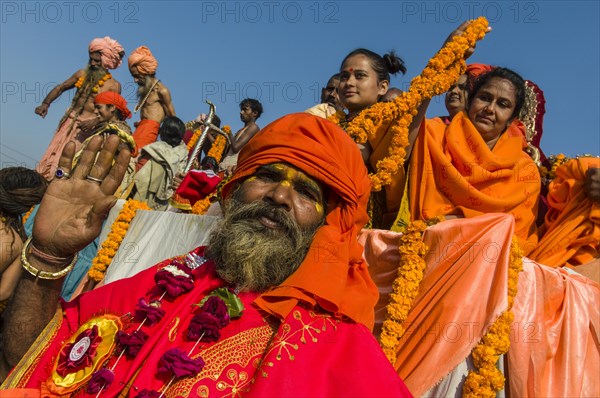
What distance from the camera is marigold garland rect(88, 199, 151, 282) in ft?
14.8

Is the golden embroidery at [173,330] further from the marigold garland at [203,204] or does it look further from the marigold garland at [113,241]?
the marigold garland at [203,204]

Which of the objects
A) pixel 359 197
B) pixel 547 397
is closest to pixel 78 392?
pixel 359 197

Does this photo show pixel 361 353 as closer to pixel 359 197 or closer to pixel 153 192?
pixel 359 197

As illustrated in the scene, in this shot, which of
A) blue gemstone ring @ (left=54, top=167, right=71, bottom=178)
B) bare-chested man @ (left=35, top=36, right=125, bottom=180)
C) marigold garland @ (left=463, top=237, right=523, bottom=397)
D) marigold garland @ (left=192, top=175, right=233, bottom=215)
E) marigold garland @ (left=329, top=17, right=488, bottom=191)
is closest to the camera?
blue gemstone ring @ (left=54, top=167, right=71, bottom=178)

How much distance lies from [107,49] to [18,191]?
6507 mm

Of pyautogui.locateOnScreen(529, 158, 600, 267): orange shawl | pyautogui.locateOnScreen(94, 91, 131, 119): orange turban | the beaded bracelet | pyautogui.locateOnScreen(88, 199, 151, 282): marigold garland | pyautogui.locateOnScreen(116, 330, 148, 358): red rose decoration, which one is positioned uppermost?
pyautogui.locateOnScreen(529, 158, 600, 267): orange shawl

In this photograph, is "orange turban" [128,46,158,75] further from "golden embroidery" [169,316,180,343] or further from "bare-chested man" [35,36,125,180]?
"golden embroidery" [169,316,180,343]

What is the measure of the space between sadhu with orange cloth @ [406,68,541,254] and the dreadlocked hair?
256 centimetres

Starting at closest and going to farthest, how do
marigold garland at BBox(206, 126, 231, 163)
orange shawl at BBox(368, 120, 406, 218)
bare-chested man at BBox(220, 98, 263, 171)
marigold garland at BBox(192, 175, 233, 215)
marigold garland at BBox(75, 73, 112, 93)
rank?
orange shawl at BBox(368, 120, 406, 218), marigold garland at BBox(192, 175, 233, 215), marigold garland at BBox(75, 73, 112, 93), bare-chested man at BBox(220, 98, 263, 171), marigold garland at BBox(206, 126, 231, 163)

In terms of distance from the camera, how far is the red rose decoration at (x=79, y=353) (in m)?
2.25

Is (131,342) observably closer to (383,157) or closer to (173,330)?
(173,330)

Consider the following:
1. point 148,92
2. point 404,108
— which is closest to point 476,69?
point 404,108

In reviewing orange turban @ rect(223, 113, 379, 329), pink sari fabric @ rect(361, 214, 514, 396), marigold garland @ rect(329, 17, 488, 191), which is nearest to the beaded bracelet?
orange turban @ rect(223, 113, 379, 329)

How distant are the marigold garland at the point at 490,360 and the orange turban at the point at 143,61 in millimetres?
7949
